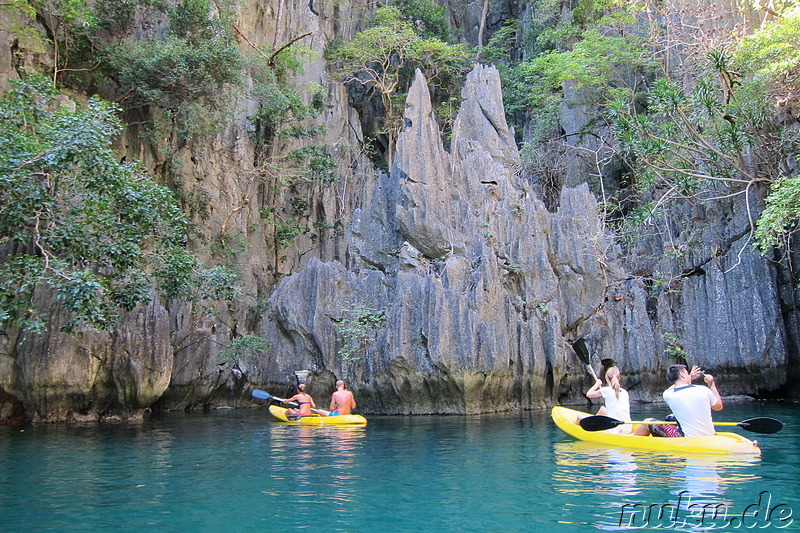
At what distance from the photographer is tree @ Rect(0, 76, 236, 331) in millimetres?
12859

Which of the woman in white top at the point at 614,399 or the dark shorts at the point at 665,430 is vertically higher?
the woman in white top at the point at 614,399

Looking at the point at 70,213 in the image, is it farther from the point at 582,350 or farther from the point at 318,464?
the point at 582,350

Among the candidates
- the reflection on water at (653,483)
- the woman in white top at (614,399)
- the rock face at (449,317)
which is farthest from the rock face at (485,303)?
the reflection on water at (653,483)

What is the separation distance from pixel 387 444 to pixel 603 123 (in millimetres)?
22692

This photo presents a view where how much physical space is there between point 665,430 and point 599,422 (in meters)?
1.07

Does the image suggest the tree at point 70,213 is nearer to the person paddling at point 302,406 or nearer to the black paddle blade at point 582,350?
the person paddling at point 302,406

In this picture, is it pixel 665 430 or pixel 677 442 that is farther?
pixel 665 430

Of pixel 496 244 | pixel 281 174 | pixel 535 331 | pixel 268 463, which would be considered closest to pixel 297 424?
pixel 268 463

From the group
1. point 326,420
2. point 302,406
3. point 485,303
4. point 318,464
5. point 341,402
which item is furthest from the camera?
point 485,303

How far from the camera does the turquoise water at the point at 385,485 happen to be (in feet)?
19.2

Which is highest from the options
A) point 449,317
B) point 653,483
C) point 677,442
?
point 449,317

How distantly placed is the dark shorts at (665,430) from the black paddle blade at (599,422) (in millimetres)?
572

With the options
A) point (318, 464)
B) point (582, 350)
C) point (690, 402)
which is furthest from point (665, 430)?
point (582, 350)

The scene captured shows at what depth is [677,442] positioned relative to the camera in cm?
959
